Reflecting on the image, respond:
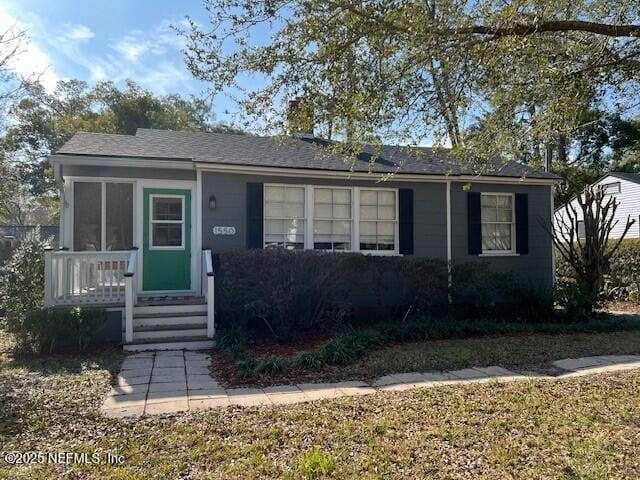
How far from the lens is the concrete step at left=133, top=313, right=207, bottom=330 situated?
750 centimetres

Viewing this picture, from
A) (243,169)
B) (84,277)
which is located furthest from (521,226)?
(84,277)

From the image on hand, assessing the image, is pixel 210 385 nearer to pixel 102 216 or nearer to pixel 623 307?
pixel 102 216

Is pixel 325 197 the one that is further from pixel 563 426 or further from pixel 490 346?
pixel 563 426

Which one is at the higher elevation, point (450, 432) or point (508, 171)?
point (508, 171)

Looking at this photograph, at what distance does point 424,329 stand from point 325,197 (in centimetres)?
355

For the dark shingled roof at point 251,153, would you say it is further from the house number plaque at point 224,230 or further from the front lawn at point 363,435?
the front lawn at point 363,435

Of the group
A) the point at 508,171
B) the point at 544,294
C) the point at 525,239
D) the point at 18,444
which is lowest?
the point at 18,444

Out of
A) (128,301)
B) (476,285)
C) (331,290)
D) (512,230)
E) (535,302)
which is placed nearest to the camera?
(128,301)

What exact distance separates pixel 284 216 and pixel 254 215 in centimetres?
71

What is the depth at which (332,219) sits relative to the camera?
977 centimetres

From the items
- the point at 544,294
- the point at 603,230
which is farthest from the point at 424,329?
the point at 603,230

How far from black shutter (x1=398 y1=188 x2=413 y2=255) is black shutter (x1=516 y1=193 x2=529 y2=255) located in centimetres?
298

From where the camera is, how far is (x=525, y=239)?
1102 cm

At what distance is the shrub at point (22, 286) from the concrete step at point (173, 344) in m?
1.58
